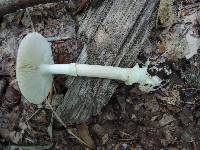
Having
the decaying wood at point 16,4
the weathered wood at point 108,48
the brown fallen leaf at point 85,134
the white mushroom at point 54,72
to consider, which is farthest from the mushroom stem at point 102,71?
the decaying wood at point 16,4

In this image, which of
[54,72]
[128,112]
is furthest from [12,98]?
[128,112]

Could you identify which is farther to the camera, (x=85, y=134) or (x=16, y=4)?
(x=16, y=4)

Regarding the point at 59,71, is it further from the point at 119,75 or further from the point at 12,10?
the point at 12,10

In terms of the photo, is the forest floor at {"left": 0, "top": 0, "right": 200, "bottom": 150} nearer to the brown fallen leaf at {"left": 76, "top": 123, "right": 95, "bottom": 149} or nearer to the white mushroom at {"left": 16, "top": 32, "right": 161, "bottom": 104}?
the brown fallen leaf at {"left": 76, "top": 123, "right": 95, "bottom": 149}

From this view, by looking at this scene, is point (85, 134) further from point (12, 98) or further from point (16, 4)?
point (16, 4)

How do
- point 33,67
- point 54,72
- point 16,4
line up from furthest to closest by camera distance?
point 16,4
point 54,72
point 33,67

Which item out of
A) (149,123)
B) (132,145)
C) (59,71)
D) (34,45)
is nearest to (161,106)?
(149,123)

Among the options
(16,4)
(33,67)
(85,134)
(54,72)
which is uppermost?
(16,4)
